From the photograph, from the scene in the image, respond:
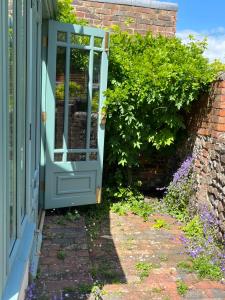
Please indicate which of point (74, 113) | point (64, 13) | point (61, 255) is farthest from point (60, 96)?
point (61, 255)

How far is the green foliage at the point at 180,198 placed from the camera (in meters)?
4.43

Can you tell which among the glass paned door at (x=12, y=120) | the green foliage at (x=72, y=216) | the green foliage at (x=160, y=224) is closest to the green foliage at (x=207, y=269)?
the green foliage at (x=160, y=224)

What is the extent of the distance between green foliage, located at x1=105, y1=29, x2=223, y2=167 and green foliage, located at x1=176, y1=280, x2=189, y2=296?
2068mm

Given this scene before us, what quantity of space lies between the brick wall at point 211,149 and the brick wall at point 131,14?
6.98 feet

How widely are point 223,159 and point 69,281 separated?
2.02 m

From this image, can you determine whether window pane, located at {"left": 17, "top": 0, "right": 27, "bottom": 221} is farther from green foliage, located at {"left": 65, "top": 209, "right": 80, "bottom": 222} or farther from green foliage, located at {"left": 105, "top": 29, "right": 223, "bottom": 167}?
green foliage, located at {"left": 105, "top": 29, "right": 223, "bottom": 167}

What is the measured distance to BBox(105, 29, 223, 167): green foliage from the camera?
4152 mm

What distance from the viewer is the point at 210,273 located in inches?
119

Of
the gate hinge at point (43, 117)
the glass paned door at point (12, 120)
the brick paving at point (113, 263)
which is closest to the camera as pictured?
the glass paned door at point (12, 120)

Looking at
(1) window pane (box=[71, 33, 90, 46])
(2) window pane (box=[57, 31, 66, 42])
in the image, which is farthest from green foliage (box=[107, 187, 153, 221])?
(2) window pane (box=[57, 31, 66, 42])

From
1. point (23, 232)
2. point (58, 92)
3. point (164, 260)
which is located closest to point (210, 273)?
point (164, 260)

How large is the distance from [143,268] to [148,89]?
222cm

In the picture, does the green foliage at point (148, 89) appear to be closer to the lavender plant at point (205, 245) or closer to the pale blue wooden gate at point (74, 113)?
the pale blue wooden gate at point (74, 113)

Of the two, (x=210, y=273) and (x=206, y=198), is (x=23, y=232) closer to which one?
(x=210, y=273)
